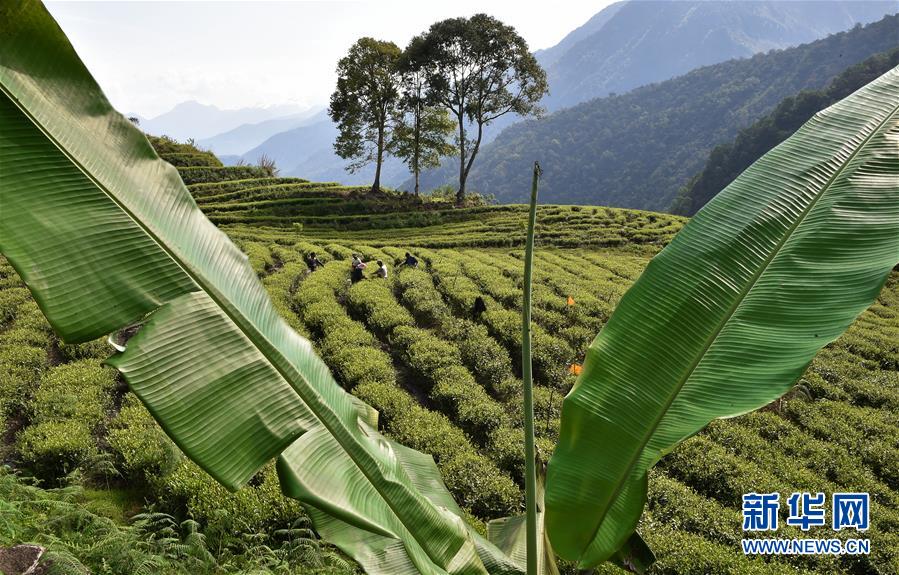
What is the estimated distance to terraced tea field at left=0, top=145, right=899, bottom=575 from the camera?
478 cm

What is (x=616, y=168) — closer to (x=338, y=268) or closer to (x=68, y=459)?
(x=338, y=268)

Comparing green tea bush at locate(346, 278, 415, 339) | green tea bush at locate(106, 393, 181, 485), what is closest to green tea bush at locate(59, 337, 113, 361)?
green tea bush at locate(106, 393, 181, 485)

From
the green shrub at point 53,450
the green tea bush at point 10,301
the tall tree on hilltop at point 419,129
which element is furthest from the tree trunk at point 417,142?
the green shrub at point 53,450

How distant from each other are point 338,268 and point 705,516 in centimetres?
1121

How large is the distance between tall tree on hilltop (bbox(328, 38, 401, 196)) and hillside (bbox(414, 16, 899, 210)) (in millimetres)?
52596

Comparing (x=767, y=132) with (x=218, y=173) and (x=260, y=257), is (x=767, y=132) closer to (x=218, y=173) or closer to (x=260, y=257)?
(x=218, y=173)

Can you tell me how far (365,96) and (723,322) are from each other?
31.9 meters

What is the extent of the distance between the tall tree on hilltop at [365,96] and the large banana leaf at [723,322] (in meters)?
28.9

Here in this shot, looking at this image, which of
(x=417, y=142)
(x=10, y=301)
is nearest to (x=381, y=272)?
(x=10, y=301)

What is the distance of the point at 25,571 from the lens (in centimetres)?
311

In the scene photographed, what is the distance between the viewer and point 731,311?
1608mm

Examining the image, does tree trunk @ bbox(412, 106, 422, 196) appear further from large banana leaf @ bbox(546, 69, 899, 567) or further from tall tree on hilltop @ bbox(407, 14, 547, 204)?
large banana leaf @ bbox(546, 69, 899, 567)

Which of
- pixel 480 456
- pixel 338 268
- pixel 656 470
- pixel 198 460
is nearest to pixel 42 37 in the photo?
pixel 198 460

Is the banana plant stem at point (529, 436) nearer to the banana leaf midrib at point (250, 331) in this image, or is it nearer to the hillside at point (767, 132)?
the banana leaf midrib at point (250, 331)
